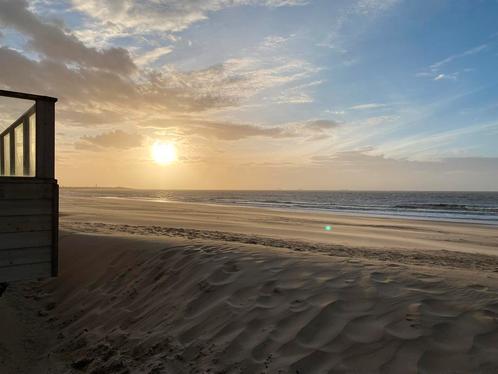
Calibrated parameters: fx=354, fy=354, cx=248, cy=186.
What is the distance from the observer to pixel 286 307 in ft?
16.0

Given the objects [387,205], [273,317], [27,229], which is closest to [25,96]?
[27,229]

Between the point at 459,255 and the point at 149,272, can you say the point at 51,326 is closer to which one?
the point at 149,272

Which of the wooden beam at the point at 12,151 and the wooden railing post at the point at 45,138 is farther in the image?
the wooden beam at the point at 12,151

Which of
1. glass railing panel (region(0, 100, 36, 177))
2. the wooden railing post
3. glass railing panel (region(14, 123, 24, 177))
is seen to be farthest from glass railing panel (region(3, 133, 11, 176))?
the wooden railing post

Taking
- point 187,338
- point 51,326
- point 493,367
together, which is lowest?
point 51,326

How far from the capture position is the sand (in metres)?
3.79

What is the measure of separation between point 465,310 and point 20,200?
5995 mm

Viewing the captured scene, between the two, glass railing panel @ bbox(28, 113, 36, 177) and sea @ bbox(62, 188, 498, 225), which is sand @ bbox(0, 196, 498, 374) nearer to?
glass railing panel @ bbox(28, 113, 36, 177)

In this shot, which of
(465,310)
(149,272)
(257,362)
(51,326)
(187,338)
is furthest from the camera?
(149,272)

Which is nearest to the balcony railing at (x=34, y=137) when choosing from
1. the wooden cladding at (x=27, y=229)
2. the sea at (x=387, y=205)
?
the wooden cladding at (x=27, y=229)

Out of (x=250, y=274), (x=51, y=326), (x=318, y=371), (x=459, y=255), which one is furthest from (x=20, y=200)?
(x=459, y=255)

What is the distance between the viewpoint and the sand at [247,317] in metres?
3.79

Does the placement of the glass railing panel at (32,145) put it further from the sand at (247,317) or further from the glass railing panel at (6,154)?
the sand at (247,317)

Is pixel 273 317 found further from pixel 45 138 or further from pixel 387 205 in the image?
pixel 387 205
